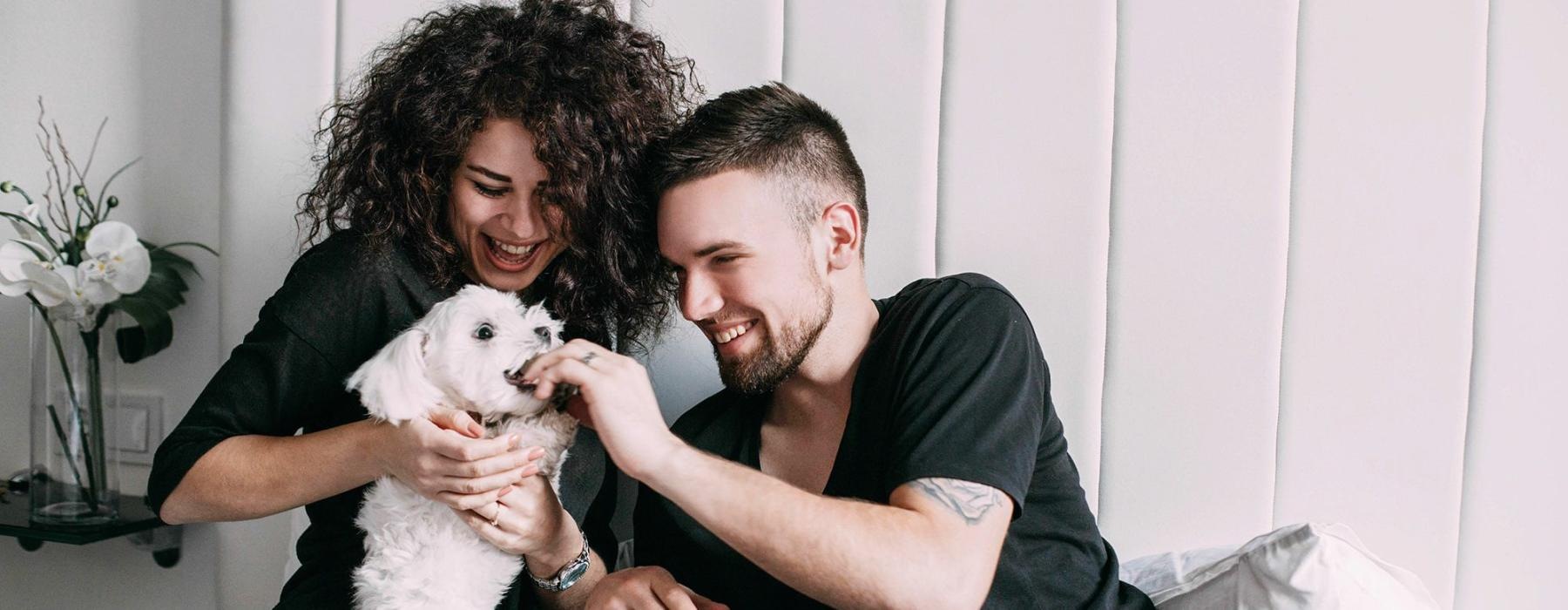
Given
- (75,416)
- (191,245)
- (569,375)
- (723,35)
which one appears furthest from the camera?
(191,245)

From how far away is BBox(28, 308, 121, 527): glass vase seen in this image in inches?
78.0

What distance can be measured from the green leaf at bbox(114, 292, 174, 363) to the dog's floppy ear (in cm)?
116

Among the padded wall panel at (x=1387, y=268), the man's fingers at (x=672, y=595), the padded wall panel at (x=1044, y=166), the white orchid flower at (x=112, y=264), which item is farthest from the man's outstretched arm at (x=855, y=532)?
the white orchid flower at (x=112, y=264)

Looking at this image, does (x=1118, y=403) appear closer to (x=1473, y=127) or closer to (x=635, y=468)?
(x=1473, y=127)

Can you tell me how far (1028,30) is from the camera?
176cm

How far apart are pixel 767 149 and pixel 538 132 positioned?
0.35 metres

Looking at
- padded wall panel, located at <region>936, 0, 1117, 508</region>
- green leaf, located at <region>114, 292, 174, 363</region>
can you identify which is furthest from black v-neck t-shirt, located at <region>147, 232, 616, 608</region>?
padded wall panel, located at <region>936, 0, 1117, 508</region>

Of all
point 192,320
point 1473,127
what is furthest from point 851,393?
point 192,320

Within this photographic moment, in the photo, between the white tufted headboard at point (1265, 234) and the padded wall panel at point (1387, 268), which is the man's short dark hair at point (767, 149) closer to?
the white tufted headboard at point (1265, 234)

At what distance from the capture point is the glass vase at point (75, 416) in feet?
6.50

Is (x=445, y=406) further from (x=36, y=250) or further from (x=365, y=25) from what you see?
(x=36, y=250)

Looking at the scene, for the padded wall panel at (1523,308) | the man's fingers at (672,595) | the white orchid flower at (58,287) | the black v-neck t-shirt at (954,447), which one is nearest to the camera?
the black v-neck t-shirt at (954,447)

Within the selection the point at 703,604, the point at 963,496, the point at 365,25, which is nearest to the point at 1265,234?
the point at 963,496

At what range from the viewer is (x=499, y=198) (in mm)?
1509
